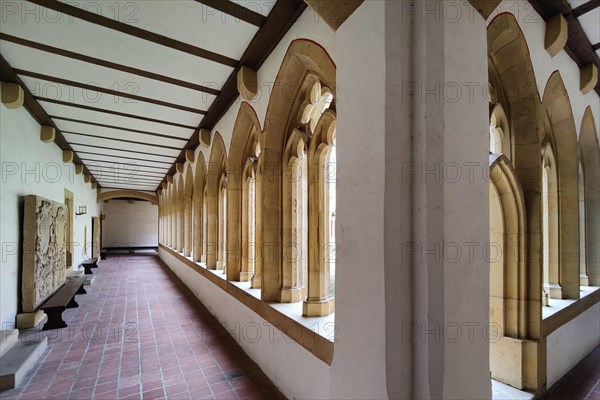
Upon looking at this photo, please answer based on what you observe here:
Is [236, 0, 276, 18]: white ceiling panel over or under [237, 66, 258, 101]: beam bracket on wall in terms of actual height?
over

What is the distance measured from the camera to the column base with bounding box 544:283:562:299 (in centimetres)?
289

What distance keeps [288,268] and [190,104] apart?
2625 mm

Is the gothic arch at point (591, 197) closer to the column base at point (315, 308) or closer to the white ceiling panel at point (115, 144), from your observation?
the column base at point (315, 308)

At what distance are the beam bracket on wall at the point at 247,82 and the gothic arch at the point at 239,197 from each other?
62 centimetres

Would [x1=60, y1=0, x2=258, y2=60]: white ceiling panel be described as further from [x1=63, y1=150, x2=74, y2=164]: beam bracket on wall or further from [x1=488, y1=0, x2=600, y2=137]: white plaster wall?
[x1=63, y1=150, x2=74, y2=164]: beam bracket on wall

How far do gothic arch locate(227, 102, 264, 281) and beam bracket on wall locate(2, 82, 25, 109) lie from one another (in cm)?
239

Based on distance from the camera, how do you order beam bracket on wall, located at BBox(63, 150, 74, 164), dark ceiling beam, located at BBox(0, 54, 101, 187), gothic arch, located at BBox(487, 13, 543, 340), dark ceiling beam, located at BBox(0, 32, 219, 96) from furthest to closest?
beam bracket on wall, located at BBox(63, 150, 74, 164) < dark ceiling beam, located at BBox(0, 54, 101, 187) < dark ceiling beam, located at BBox(0, 32, 219, 96) < gothic arch, located at BBox(487, 13, 543, 340)

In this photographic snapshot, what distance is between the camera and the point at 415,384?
41.3 inches

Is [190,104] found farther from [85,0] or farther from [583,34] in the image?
[583,34]

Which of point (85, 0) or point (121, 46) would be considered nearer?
point (85, 0)

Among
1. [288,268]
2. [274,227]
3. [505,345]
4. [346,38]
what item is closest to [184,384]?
[288,268]

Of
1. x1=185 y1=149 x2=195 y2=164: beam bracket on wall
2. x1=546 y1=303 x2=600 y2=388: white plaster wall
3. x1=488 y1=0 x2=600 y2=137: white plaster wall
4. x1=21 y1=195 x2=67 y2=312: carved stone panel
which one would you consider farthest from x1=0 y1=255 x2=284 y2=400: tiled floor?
x1=488 y1=0 x2=600 y2=137: white plaster wall

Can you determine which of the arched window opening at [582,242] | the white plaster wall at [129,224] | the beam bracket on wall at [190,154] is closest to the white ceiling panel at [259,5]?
the arched window opening at [582,242]

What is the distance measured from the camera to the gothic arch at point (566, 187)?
288 centimetres
